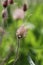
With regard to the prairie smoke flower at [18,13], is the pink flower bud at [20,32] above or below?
above

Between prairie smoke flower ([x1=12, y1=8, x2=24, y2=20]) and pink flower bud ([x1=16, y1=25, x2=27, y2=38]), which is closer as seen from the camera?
pink flower bud ([x1=16, y1=25, x2=27, y2=38])

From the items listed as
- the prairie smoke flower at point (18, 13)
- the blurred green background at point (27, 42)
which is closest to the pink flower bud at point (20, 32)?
the blurred green background at point (27, 42)

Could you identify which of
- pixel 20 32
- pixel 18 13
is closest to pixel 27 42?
pixel 18 13

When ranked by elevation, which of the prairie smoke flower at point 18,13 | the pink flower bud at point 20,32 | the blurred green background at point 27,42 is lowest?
the blurred green background at point 27,42

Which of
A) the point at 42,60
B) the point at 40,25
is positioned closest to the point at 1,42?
the point at 42,60

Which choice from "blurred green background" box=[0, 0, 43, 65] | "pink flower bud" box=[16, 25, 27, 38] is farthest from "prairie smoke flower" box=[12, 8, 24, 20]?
"pink flower bud" box=[16, 25, 27, 38]

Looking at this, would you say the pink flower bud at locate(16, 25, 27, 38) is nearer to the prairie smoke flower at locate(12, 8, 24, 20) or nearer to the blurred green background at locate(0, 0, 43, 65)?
the blurred green background at locate(0, 0, 43, 65)

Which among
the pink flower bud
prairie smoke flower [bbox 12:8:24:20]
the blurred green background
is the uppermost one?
the pink flower bud

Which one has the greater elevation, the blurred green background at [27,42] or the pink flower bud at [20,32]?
the pink flower bud at [20,32]

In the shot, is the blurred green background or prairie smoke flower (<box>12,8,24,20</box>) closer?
the blurred green background

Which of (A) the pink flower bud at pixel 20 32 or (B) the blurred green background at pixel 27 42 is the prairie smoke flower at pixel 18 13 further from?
(A) the pink flower bud at pixel 20 32

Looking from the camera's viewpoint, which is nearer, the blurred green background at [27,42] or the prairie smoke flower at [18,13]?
the blurred green background at [27,42]

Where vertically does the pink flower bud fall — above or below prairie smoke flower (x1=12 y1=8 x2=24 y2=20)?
above
